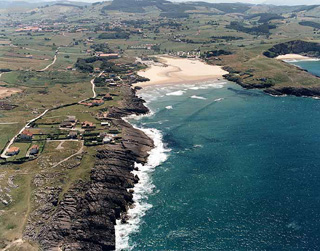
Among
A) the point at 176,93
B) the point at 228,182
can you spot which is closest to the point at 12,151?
the point at 228,182

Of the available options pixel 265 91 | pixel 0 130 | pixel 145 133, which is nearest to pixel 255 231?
pixel 145 133

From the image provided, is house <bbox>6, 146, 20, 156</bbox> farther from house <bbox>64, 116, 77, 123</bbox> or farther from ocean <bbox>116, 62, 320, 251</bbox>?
ocean <bbox>116, 62, 320, 251</bbox>

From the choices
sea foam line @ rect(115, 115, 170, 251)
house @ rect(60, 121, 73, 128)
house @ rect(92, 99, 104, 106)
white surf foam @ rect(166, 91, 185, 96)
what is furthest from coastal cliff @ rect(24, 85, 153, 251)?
white surf foam @ rect(166, 91, 185, 96)

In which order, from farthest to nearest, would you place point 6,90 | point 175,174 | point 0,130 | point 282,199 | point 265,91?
point 265,91 < point 6,90 < point 0,130 < point 175,174 < point 282,199

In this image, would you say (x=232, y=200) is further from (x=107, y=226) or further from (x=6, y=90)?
(x=6, y=90)

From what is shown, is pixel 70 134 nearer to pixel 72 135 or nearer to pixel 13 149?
pixel 72 135
